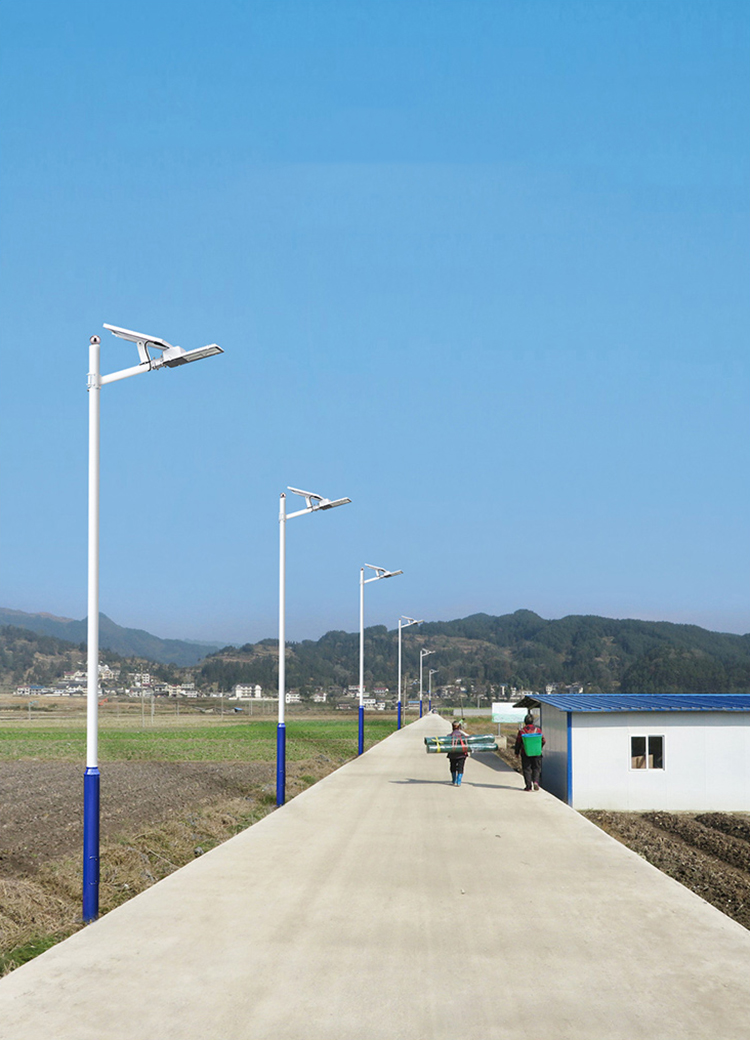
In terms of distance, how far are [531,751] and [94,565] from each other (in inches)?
579

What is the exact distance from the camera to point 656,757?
23625 mm

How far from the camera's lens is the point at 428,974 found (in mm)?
8180

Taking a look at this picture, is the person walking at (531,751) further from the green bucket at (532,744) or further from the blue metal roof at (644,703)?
the blue metal roof at (644,703)

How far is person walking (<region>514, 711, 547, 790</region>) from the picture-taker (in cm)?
2264

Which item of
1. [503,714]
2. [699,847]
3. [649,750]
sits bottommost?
[503,714]

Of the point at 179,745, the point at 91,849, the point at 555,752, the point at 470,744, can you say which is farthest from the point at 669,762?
the point at 179,745

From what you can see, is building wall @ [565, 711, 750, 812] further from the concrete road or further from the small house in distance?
the concrete road

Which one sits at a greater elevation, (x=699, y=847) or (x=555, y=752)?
(x=555, y=752)

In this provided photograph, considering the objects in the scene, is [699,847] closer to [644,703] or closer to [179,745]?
[644,703]

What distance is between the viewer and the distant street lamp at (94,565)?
10391mm

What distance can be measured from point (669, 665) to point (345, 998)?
181 metres

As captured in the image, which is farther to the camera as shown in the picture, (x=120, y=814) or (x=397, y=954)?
(x=120, y=814)

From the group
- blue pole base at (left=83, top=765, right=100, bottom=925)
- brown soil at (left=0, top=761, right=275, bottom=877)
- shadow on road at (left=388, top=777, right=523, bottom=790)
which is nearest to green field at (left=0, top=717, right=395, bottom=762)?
brown soil at (left=0, top=761, right=275, bottom=877)

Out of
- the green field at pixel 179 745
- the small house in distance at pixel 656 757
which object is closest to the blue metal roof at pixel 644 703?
the small house in distance at pixel 656 757
